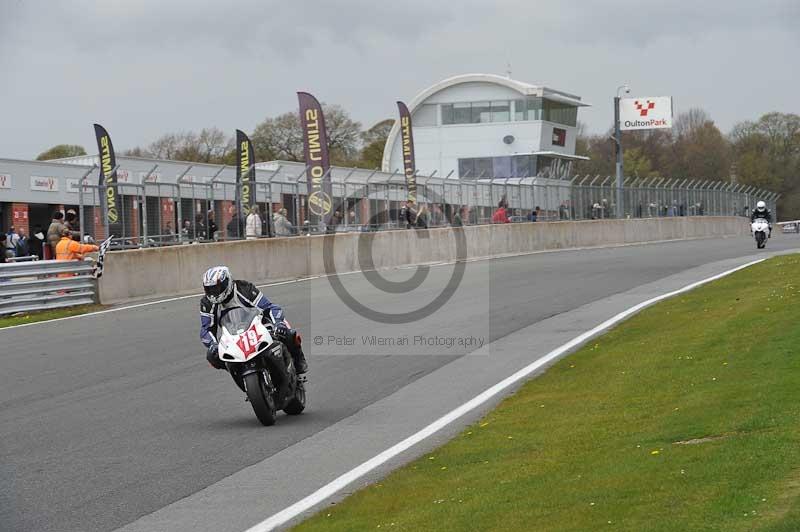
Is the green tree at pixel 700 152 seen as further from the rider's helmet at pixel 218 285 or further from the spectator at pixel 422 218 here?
the rider's helmet at pixel 218 285

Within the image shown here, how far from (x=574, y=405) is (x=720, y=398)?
1.53m

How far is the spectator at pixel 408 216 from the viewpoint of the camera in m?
34.5

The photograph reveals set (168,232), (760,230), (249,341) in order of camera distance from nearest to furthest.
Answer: (249,341) → (168,232) → (760,230)

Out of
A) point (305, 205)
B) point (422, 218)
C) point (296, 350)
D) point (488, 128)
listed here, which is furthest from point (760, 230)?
point (488, 128)

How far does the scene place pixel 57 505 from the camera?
7.86 m

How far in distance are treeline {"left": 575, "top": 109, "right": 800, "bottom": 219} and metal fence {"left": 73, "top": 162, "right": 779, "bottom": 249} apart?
58253 millimetres

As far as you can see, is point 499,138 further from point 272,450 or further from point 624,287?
point 272,450

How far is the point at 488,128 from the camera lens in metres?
93.9

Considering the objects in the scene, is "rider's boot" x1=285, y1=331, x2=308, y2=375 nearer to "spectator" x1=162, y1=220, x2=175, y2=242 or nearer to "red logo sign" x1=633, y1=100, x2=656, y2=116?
"spectator" x1=162, y1=220, x2=175, y2=242

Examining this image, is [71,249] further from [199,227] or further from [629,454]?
[629,454]

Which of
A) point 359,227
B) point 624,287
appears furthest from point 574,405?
point 359,227

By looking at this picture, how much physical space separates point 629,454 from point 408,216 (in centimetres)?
2668

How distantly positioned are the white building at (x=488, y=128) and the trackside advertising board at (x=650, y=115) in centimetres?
838

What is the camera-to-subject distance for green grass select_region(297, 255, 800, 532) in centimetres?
619
